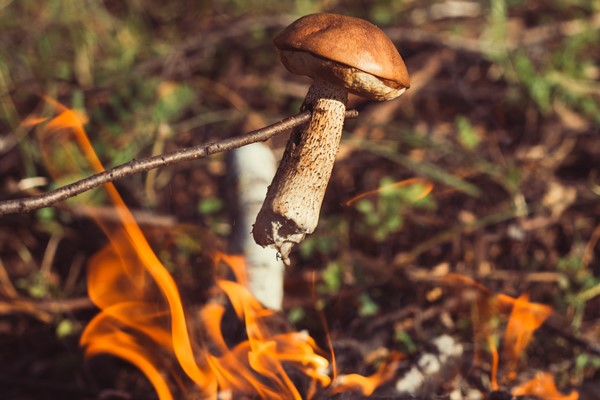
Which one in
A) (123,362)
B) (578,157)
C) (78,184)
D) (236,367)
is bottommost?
(578,157)

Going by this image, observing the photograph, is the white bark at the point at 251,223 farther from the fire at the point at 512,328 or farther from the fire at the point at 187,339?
the fire at the point at 512,328

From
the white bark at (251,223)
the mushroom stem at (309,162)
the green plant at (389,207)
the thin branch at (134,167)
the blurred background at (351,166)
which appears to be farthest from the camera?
the green plant at (389,207)

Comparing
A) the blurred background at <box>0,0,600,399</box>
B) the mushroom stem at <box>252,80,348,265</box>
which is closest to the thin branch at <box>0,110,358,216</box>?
the mushroom stem at <box>252,80,348,265</box>

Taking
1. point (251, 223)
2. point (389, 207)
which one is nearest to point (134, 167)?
point (251, 223)

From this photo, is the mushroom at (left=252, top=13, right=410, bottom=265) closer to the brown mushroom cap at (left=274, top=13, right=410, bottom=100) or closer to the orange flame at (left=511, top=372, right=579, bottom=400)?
the brown mushroom cap at (left=274, top=13, right=410, bottom=100)

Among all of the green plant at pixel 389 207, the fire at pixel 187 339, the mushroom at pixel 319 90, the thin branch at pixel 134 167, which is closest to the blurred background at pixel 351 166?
the green plant at pixel 389 207

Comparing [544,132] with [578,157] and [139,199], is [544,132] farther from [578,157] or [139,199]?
[139,199]

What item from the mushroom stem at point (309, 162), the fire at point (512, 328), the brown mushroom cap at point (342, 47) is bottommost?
the fire at point (512, 328)

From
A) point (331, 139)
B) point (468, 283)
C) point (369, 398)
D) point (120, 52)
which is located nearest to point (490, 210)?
point (468, 283)
